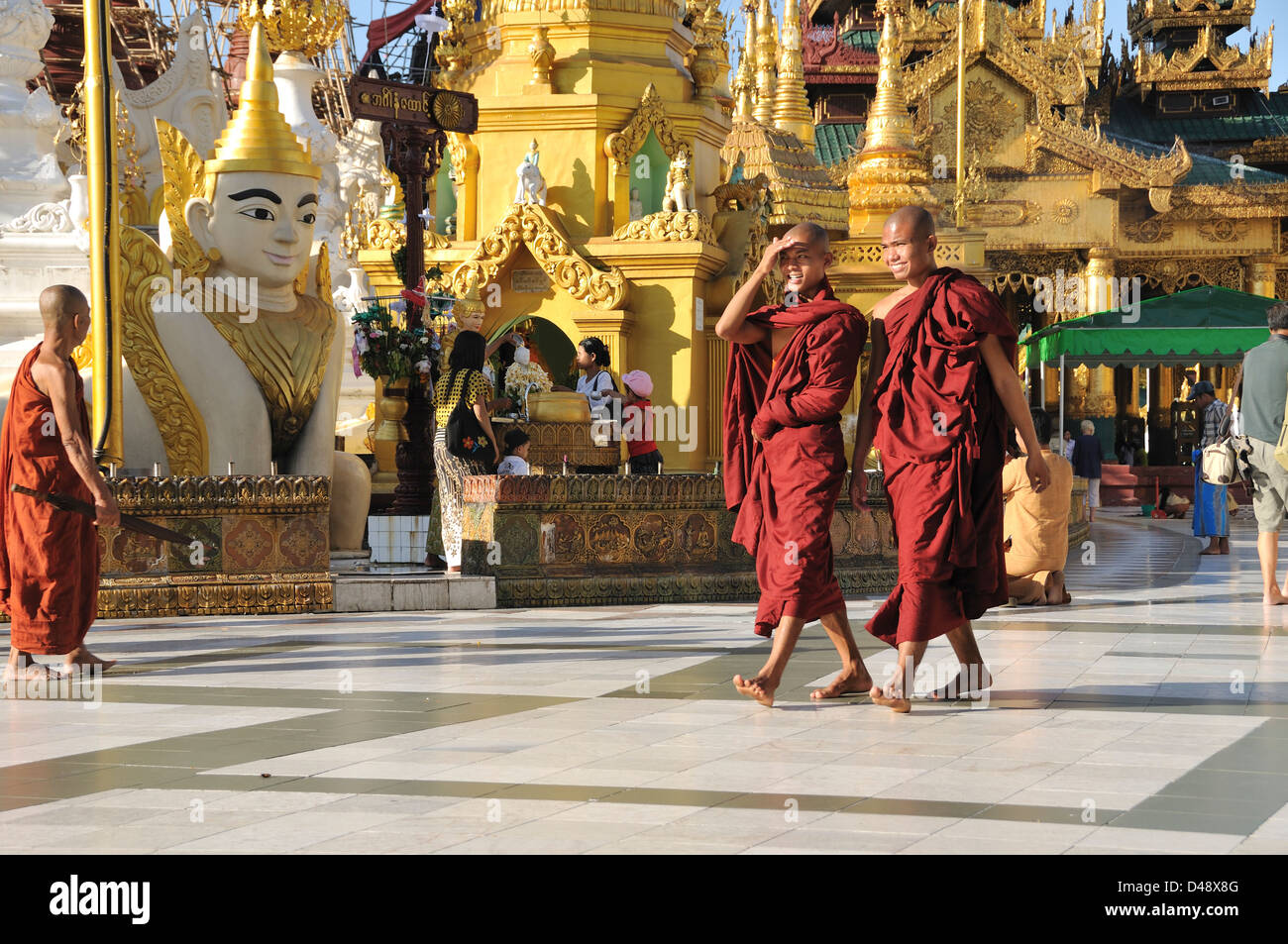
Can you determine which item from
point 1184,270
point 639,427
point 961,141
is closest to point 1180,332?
point 961,141

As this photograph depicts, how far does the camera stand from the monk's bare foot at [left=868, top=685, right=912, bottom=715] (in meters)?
6.48

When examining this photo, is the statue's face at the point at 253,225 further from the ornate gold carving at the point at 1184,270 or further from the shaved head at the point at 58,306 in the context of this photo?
the ornate gold carving at the point at 1184,270

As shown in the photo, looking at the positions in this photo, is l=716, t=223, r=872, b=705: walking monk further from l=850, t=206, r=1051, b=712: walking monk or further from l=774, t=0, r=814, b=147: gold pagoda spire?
l=774, t=0, r=814, b=147: gold pagoda spire

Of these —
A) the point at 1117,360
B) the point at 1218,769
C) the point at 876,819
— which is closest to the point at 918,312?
the point at 1218,769

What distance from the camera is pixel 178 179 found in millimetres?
11891

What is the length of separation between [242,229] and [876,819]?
8.17 meters

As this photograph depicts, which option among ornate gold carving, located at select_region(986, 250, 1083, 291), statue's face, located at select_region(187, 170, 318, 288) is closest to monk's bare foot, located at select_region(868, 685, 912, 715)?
statue's face, located at select_region(187, 170, 318, 288)

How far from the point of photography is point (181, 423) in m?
11.3

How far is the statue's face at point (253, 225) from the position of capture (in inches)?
456

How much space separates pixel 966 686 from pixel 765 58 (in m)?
22.7

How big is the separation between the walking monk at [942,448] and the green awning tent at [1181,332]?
63.2 ft

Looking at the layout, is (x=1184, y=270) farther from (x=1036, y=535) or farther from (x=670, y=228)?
(x=1036, y=535)

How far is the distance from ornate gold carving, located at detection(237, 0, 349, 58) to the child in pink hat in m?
5.11

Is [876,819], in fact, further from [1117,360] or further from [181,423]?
[1117,360]
